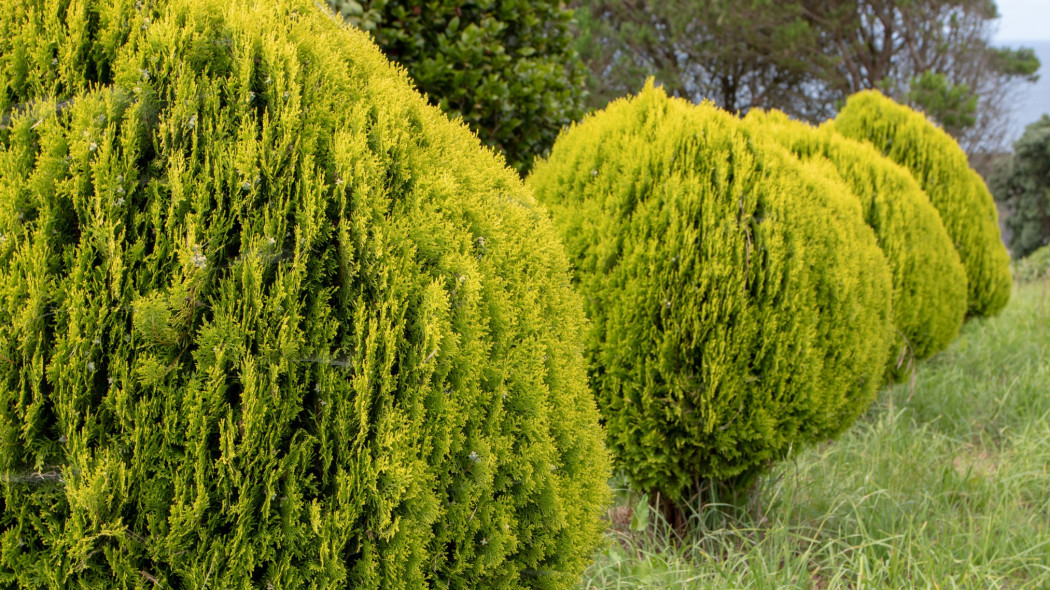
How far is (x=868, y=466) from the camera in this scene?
4711 mm

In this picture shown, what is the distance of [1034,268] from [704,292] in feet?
50.4

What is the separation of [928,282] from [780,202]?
3.61 m

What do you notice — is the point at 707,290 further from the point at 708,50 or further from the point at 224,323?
the point at 708,50

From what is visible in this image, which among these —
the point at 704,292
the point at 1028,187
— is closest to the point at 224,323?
the point at 704,292

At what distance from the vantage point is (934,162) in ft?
25.6

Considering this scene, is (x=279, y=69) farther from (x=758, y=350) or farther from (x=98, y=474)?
(x=758, y=350)

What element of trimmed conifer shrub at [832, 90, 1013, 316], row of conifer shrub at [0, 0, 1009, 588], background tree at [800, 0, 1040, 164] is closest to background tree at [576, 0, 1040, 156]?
background tree at [800, 0, 1040, 164]

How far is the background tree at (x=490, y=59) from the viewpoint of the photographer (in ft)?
15.4

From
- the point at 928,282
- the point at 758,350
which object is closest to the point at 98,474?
the point at 758,350

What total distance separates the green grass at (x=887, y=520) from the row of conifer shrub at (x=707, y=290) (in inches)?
12.2

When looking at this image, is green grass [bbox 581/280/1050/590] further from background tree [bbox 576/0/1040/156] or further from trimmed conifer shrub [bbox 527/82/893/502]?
background tree [bbox 576/0/1040/156]

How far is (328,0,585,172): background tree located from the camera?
185 inches

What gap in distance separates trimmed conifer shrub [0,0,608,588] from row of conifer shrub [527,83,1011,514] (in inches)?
70.8

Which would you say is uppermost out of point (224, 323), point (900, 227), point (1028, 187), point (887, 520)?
point (1028, 187)
